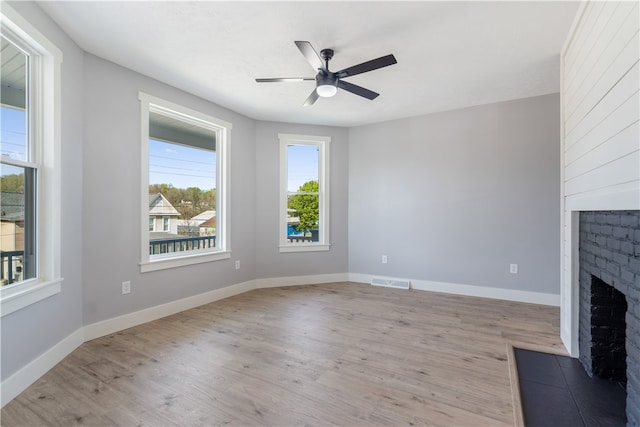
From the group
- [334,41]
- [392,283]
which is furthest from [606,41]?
[392,283]

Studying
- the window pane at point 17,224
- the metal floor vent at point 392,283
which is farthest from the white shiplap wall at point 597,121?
the window pane at point 17,224

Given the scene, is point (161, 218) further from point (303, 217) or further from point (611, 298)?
point (611, 298)

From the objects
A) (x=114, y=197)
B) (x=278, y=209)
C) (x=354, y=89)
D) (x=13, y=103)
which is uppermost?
(x=354, y=89)

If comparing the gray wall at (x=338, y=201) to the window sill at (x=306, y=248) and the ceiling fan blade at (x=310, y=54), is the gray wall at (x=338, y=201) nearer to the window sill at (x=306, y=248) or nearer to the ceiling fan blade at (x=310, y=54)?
the window sill at (x=306, y=248)

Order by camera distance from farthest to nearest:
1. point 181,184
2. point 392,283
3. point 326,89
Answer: point 392,283 < point 181,184 < point 326,89

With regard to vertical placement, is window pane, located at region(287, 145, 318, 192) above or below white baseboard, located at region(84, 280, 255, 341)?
above

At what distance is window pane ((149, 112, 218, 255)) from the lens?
140 inches

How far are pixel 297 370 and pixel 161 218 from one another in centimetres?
243

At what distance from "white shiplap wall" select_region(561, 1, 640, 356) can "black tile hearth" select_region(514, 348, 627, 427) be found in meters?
0.38

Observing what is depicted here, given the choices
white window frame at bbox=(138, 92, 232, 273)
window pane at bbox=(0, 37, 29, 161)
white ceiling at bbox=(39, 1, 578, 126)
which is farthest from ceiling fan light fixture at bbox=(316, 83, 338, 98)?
window pane at bbox=(0, 37, 29, 161)

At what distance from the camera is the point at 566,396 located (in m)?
1.96

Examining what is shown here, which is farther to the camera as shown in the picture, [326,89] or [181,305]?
[181,305]

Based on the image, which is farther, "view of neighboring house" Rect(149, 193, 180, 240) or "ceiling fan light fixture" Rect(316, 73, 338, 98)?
"view of neighboring house" Rect(149, 193, 180, 240)

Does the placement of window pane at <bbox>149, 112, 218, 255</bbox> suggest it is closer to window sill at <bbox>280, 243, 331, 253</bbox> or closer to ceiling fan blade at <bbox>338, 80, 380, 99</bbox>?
window sill at <bbox>280, 243, 331, 253</bbox>
